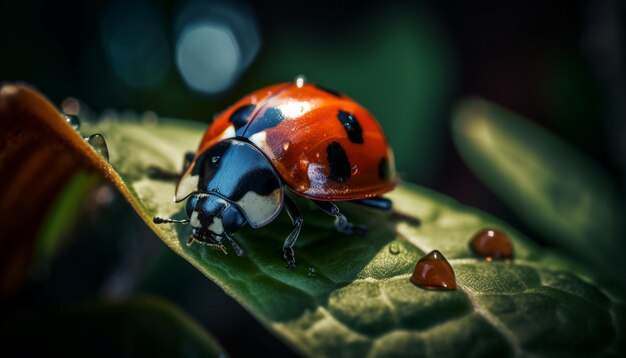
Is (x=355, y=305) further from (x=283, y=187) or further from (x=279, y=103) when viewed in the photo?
(x=279, y=103)

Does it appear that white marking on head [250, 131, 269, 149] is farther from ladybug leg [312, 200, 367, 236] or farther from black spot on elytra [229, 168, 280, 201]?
ladybug leg [312, 200, 367, 236]

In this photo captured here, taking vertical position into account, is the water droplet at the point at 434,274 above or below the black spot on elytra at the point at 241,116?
below

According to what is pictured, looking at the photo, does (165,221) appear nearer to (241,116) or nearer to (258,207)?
(258,207)

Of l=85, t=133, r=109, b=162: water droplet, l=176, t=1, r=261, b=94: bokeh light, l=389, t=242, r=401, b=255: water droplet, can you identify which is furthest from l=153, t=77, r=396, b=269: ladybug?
l=176, t=1, r=261, b=94: bokeh light

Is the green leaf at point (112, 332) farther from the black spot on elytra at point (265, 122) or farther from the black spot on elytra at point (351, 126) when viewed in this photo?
the black spot on elytra at point (351, 126)

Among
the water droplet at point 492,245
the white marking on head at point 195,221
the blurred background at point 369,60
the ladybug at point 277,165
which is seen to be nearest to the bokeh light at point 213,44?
the blurred background at point 369,60

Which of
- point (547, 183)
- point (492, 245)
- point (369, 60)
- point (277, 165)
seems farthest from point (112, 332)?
point (369, 60)
